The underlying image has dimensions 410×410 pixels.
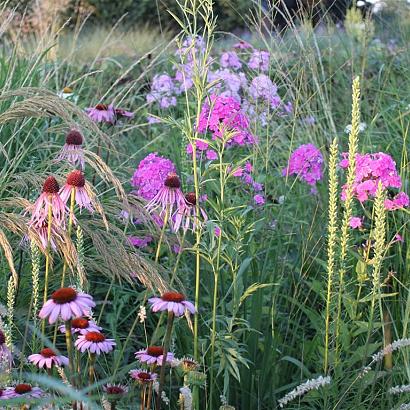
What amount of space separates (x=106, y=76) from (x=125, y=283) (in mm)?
4552

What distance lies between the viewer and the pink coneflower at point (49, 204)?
2162 millimetres

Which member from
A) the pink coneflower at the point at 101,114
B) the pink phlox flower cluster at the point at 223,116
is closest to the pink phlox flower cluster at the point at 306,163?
the pink phlox flower cluster at the point at 223,116

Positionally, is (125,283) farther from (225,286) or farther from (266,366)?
(266,366)

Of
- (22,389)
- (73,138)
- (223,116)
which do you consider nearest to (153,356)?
(22,389)

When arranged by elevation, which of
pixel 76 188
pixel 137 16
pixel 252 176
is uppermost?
pixel 76 188

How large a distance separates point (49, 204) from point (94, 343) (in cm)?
40

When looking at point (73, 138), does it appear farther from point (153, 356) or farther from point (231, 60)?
point (231, 60)

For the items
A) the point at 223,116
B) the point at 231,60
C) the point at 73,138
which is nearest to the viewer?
the point at 73,138

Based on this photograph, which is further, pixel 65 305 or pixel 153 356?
pixel 153 356

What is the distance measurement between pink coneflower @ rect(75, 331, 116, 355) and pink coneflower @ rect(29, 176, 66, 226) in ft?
1.19

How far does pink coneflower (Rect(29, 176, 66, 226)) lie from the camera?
216cm

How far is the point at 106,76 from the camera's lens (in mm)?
7820

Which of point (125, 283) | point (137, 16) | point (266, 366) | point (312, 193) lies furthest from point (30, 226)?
point (137, 16)

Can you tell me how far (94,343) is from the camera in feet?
A: 6.53
